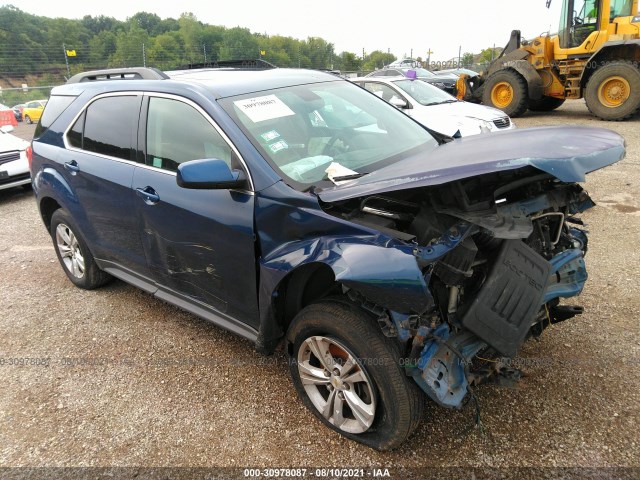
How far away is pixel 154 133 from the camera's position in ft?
10.1

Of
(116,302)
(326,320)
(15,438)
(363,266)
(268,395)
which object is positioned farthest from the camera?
(116,302)

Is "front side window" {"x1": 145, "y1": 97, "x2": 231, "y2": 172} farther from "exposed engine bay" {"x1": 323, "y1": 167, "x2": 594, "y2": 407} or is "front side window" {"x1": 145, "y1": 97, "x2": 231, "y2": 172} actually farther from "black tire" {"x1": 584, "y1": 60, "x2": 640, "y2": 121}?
"black tire" {"x1": 584, "y1": 60, "x2": 640, "y2": 121}

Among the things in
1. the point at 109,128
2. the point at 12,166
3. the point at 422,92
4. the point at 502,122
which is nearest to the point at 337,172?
the point at 109,128

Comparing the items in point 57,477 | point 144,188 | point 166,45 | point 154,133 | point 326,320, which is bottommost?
point 57,477

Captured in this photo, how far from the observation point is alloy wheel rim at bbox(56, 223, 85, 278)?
413 centimetres

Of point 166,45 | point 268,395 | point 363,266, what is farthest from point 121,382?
point 166,45

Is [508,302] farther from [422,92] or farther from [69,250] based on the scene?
[422,92]

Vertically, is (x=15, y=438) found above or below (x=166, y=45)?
below

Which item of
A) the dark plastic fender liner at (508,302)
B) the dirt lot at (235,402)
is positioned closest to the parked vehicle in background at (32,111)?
the dirt lot at (235,402)

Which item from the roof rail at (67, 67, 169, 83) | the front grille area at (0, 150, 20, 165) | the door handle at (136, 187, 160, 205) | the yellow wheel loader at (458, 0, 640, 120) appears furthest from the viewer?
the yellow wheel loader at (458, 0, 640, 120)

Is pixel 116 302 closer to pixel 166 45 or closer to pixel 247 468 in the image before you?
pixel 247 468

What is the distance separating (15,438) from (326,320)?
1917 millimetres

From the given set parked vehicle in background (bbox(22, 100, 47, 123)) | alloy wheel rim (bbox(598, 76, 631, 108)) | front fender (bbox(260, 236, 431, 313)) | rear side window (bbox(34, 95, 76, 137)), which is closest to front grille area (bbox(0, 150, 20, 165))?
rear side window (bbox(34, 95, 76, 137))

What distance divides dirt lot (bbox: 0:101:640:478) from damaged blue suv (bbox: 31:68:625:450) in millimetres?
314
